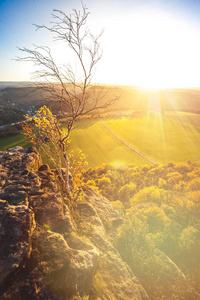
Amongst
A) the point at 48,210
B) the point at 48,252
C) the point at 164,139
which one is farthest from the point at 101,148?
the point at 48,252

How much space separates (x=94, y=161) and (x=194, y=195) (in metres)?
17.1

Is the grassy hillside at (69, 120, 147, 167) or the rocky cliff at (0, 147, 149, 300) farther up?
the rocky cliff at (0, 147, 149, 300)

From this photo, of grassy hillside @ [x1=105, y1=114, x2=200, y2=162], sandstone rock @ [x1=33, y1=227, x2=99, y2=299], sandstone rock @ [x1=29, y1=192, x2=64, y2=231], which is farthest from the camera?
grassy hillside @ [x1=105, y1=114, x2=200, y2=162]

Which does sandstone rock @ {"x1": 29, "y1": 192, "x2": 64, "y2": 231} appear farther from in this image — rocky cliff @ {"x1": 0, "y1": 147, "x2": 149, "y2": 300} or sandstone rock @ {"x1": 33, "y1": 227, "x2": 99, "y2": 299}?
sandstone rock @ {"x1": 33, "y1": 227, "x2": 99, "y2": 299}

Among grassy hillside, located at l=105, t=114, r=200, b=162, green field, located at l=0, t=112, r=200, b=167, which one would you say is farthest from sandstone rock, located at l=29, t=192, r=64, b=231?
grassy hillside, located at l=105, t=114, r=200, b=162

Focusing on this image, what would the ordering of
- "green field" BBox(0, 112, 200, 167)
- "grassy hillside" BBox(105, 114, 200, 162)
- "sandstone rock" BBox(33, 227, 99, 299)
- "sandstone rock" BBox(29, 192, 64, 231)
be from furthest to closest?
"grassy hillside" BBox(105, 114, 200, 162) < "green field" BBox(0, 112, 200, 167) < "sandstone rock" BBox(29, 192, 64, 231) < "sandstone rock" BBox(33, 227, 99, 299)

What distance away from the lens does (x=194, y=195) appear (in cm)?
1195

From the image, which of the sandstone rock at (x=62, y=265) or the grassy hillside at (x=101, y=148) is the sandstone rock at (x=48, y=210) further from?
the grassy hillside at (x=101, y=148)

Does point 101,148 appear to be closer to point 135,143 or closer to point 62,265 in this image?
point 135,143

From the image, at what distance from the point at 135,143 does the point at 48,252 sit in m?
30.9

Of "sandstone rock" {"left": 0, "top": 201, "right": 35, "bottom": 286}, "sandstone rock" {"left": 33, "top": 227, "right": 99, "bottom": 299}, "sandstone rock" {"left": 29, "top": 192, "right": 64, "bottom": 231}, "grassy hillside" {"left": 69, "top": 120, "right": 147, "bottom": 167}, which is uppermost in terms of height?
"sandstone rock" {"left": 0, "top": 201, "right": 35, "bottom": 286}

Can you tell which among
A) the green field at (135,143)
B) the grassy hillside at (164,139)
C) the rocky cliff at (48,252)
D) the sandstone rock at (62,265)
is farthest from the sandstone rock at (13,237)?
the grassy hillside at (164,139)

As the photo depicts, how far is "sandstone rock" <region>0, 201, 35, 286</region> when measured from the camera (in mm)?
3965

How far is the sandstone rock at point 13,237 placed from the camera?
396 centimetres
